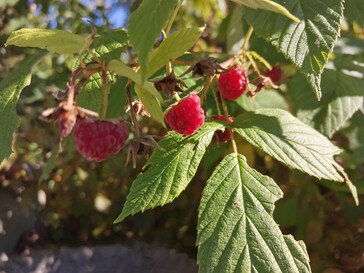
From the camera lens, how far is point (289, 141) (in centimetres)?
103

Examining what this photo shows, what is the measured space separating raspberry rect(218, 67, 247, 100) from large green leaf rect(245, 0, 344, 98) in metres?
0.08

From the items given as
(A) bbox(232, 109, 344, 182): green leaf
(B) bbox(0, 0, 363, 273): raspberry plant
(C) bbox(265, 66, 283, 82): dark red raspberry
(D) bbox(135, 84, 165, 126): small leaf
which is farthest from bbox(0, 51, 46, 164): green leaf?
(C) bbox(265, 66, 283, 82): dark red raspberry

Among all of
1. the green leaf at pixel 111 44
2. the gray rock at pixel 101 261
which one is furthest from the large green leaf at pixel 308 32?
the gray rock at pixel 101 261

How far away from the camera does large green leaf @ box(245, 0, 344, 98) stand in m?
0.92

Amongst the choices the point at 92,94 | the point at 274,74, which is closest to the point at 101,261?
the point at 274,74

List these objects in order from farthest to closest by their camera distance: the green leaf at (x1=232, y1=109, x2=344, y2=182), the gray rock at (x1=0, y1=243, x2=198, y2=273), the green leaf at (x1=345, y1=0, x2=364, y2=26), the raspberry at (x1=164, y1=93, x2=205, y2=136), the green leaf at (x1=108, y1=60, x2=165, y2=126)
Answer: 1. the gray rock at (x1=0, y1=243, x2=198, y2=273)
2. the green leaf at (x1=345, y1=0, x2=364, y2=26)
3. the green leaf at (x1=232, y1=109, x2=344, y2=182)
4. the raspberry at (x1=164, y1=93, x2=205, y2=136)
5. the green leaf at (x1=108, y1=60, x2=165, y2=126)

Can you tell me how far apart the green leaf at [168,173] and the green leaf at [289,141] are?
0.09 m

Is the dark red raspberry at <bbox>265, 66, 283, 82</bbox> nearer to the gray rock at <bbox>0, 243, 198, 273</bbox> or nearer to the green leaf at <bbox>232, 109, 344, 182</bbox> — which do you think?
the green leaf at <bbox>232, 109, 344, 182</bbox>

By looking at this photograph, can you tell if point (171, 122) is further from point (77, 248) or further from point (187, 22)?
point (187, 22)

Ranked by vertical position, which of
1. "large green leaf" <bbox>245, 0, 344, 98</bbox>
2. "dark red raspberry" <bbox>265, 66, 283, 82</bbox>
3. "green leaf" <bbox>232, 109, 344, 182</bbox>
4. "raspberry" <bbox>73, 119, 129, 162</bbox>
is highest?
"large green leaf" <bbox>245, 0, 344, 98</bbox>

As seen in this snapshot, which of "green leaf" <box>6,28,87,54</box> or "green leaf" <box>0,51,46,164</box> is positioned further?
"green leaf" <box>0,51,46,164</box>

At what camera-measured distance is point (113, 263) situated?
1.65 meters

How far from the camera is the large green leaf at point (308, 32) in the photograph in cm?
92

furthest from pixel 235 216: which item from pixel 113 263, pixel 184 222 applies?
pixel 184 222
